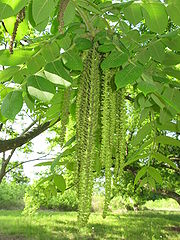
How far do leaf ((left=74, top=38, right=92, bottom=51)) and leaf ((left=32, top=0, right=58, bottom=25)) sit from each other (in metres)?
0.15

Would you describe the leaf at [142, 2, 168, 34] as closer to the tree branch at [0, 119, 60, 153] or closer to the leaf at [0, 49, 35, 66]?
the leaf at [0, 49, 35, 66]

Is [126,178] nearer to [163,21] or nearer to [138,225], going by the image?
[138,225]

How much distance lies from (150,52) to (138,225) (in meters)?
16.0

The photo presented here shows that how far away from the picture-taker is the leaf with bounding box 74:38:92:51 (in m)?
1.28

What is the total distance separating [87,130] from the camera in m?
1.06

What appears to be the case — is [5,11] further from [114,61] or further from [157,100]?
[157,100]

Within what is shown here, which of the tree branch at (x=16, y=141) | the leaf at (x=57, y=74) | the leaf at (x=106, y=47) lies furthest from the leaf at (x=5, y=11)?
the tree branch at (x=16, y=141)

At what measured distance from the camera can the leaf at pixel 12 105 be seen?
4.22 feet

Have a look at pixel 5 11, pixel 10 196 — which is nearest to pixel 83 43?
pixel 5 11

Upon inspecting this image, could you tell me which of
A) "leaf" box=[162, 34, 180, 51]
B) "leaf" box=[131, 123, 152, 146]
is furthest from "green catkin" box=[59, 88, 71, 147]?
"leaf" box=[131, 123, 152, 146]

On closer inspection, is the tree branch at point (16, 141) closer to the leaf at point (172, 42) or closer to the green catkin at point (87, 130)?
the leaf at point (172, 42)

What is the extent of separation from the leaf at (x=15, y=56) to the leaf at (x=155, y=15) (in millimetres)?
519

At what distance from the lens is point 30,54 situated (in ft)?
5.01

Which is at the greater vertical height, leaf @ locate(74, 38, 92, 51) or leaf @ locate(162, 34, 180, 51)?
leaf @ locate(162, 34, 180, 51)
